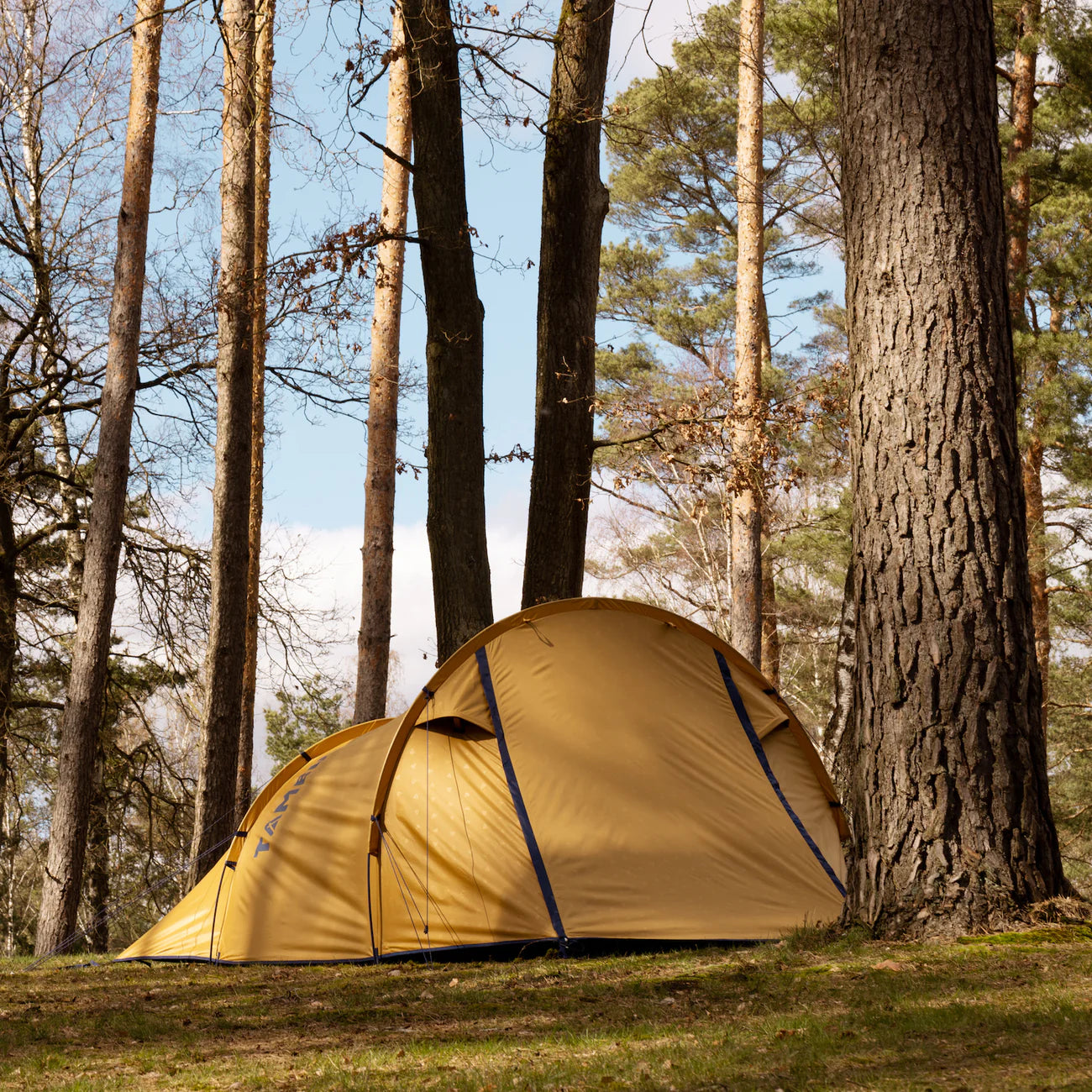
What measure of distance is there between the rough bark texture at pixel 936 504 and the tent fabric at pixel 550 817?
1201mm

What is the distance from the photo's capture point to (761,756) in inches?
225

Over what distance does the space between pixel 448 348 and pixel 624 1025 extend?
5018 mm

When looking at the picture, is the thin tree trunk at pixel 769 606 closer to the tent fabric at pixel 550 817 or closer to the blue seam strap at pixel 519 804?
the tent fabric at pixel 550 817

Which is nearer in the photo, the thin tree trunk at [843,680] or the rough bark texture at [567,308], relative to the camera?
the thin tree trunk at [843,680]

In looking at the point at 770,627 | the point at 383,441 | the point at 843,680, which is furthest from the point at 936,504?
the point at 770,627

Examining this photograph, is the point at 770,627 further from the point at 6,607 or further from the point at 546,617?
the point at 546,617

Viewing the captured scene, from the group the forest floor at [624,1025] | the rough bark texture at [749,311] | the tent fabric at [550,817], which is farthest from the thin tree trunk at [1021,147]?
the forest floor at [624,1025]

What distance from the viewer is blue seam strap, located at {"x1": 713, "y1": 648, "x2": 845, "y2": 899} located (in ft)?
17.6

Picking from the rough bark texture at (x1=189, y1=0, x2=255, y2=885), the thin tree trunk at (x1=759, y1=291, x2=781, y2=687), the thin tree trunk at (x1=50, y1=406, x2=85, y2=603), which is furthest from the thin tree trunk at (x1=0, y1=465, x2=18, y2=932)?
the thin tree trunk at (x1=759, y1=291, x2=781, y2=687)

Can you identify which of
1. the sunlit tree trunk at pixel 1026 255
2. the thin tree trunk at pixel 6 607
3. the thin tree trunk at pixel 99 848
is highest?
the sunlit tree trunk at pixel 1026 255

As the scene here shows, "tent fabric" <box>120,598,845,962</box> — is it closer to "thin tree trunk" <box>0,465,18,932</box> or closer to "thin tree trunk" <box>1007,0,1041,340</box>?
"thin tree trunk" <box>0,465,18,932</box>

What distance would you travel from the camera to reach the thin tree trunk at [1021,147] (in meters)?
12.8

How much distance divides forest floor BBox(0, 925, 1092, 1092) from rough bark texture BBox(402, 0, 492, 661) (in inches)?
123

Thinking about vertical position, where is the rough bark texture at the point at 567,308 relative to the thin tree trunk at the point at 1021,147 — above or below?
below
